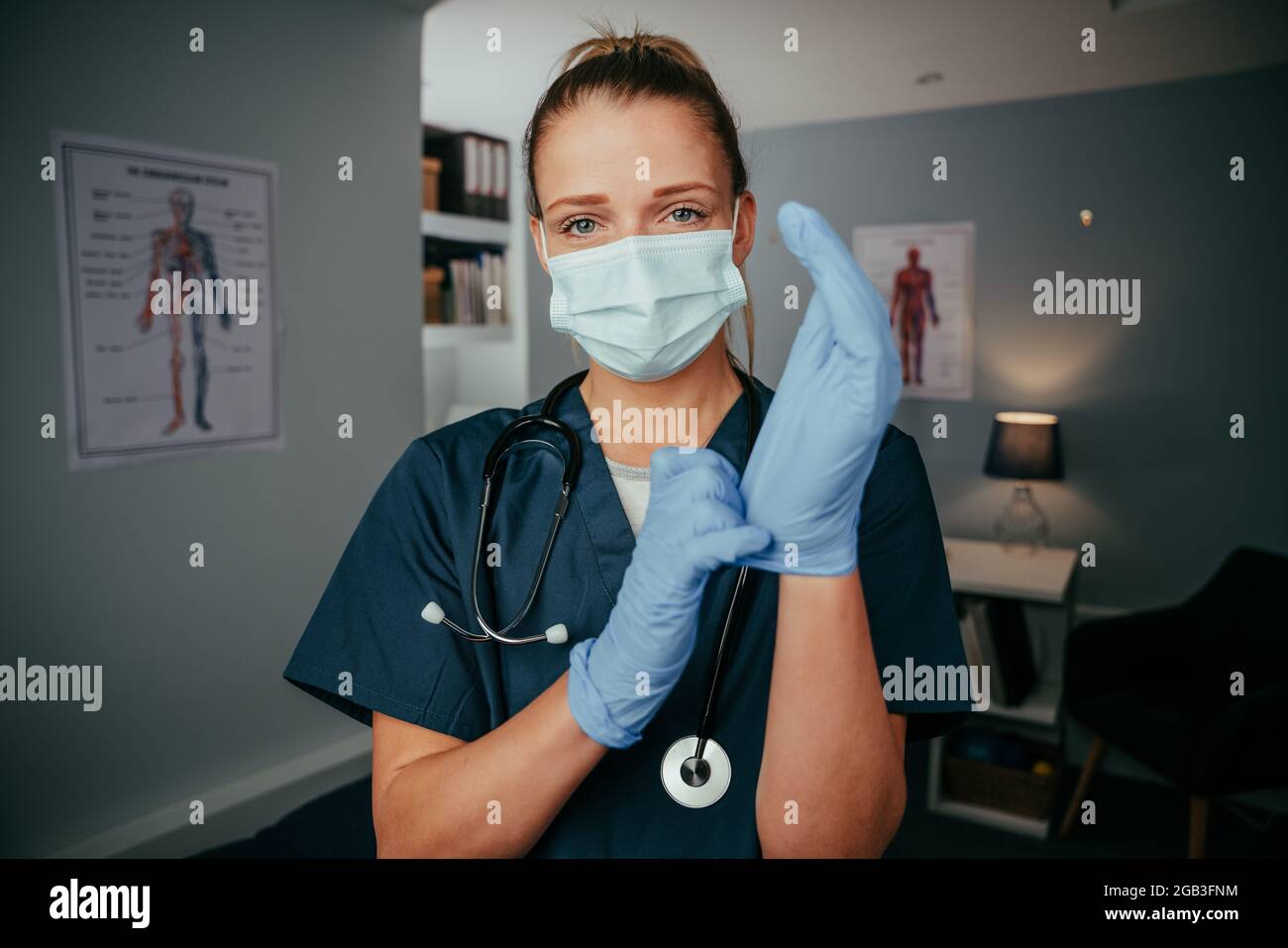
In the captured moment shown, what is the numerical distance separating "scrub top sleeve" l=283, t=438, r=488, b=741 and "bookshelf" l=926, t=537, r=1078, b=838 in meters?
1.54

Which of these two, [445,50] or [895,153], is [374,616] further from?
[895,153]

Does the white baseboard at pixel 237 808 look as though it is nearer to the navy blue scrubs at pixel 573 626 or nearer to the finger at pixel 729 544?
the navy blue scrubs at pixel 573 626

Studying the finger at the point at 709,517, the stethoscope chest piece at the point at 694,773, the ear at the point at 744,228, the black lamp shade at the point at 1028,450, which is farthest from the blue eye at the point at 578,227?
the black lamp shade at the point at 1028,450

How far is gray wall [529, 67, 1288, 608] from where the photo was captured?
83.7 inches

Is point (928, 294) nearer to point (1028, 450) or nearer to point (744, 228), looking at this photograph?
point (1028, 450)

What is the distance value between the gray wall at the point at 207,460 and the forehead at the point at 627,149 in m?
1.14

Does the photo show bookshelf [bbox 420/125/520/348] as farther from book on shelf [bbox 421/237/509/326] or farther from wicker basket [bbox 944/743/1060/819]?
wicker basket [bbox 944/743/1060/819]

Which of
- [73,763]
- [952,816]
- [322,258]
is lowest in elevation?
[952,816]

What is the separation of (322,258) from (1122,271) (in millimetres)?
2111

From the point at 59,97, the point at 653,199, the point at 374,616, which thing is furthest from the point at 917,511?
the point at 59,97

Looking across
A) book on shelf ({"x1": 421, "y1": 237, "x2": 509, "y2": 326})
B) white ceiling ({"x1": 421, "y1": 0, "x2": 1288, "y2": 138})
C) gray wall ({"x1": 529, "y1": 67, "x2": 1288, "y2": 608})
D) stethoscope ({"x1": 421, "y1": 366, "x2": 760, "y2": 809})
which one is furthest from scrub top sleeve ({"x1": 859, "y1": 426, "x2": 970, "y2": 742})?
book on shelf ({"x1": 421, "y1": 237, "x2": 509, "y2": 326})

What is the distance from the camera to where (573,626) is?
70 cm

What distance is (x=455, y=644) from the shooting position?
2.25 feet

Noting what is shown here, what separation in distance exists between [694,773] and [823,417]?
32 centimetres
